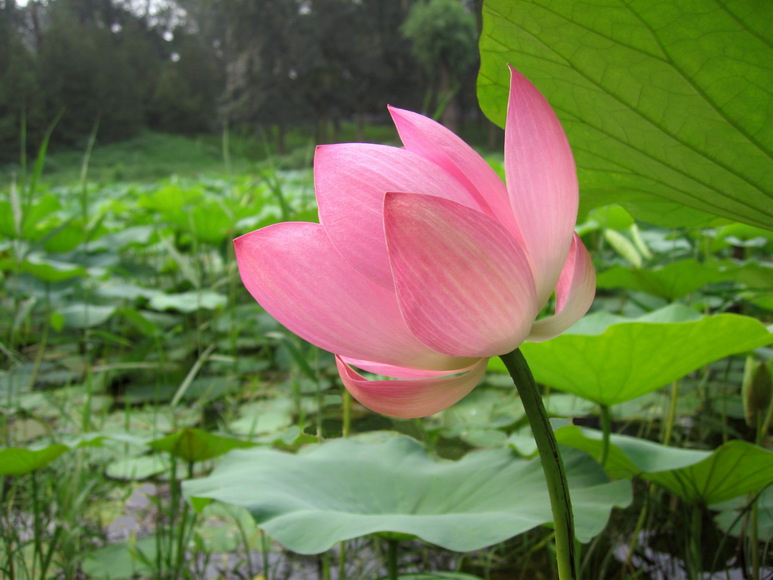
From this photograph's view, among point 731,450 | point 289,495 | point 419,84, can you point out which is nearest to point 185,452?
point 289,495

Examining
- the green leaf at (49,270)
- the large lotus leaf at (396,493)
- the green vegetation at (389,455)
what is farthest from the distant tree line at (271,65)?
the large lotus leaf at (396,493)

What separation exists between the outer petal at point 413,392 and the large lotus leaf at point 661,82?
128 millimetres

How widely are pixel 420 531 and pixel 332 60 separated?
20500mm

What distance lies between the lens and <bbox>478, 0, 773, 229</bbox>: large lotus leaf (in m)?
0.24

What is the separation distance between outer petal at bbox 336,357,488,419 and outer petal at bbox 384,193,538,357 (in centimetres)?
2

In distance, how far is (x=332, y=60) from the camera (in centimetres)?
1967

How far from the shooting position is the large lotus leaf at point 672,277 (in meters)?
0.85

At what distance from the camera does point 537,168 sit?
0.20 metres

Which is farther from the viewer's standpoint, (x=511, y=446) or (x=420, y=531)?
(x=511, y=446)

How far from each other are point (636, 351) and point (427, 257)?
33 cm

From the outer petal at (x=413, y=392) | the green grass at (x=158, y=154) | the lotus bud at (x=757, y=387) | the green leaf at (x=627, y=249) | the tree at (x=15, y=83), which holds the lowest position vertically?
the lotus bud at (x=757, y=387)

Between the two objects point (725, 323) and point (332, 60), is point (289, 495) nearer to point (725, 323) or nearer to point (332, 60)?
point (725, 323)

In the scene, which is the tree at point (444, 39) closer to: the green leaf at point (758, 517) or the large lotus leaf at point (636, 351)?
the green leaf at point (758, 517)

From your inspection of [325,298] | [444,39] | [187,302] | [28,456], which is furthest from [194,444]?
[444,39]
